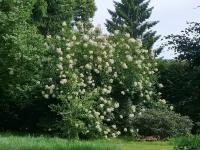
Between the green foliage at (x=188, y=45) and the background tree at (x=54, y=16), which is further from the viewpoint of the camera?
the background tree at (x=54, y=16)

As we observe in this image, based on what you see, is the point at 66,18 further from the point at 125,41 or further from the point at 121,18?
the point at 121,18

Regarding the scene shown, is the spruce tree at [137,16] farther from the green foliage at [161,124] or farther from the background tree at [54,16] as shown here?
the green foliage at [161,124]

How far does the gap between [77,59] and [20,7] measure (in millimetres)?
3352

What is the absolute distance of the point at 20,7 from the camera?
23.0 metres

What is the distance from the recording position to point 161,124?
20562 mm

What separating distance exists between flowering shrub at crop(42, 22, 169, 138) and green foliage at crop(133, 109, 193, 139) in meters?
0.41

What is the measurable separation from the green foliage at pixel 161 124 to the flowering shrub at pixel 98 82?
16.3 inches

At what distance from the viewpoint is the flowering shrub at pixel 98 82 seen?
19750 mm

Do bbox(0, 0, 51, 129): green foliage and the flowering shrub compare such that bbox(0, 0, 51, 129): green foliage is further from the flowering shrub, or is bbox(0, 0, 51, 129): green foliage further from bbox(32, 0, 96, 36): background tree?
bbox(32, 0, 96, 36): background tree

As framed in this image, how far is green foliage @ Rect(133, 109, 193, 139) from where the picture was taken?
20.5 m

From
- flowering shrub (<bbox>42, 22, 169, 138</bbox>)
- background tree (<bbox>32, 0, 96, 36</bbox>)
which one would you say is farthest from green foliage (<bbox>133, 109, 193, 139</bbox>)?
background tree (<bbox>32, 0, 96, 36</bbox>)

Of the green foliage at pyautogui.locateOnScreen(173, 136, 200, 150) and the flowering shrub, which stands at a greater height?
the flowering shrub

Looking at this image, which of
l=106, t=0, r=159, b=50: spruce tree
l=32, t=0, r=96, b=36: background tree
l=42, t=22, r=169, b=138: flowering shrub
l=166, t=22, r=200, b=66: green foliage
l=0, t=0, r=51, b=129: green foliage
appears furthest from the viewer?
l=106, t=0, r=159, b=50: spruce tree

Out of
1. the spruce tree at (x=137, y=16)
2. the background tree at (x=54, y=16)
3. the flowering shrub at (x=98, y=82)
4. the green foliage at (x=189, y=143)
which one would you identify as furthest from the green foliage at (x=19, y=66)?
the spruce tree at (x=137, y=16)
